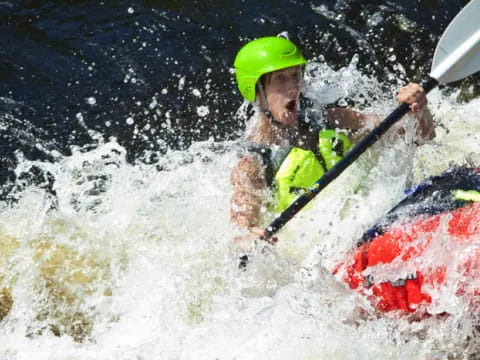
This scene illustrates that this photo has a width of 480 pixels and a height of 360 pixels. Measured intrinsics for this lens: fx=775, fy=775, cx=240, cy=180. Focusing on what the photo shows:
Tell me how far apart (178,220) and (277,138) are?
41.3 inches

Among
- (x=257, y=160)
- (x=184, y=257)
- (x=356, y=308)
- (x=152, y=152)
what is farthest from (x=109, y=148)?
(x=356, y=308)

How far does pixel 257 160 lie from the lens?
4020mm

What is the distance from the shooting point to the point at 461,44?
3914mm

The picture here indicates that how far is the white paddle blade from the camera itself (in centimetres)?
388

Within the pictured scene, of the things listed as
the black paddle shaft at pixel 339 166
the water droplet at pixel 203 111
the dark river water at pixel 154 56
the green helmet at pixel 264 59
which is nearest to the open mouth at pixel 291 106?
the green helmet at pixel 264 59

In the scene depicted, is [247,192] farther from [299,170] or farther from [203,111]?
[203,111]

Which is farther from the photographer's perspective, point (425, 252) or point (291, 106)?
point (291, 106)

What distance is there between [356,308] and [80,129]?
305 centimetres

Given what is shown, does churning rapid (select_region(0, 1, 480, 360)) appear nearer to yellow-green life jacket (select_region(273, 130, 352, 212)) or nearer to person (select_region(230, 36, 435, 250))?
person (select_region(230, 36, 435, 250))

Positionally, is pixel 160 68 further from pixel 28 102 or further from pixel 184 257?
pixel 184 257

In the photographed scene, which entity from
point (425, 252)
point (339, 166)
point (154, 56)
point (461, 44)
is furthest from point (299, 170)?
point (154, 56)

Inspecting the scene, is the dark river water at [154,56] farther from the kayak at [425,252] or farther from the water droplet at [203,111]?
the kayak at [425,252]

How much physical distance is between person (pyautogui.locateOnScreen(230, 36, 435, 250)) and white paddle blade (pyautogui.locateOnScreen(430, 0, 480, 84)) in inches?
10.7

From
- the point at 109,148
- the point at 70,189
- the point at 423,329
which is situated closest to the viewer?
the point at 423,329
